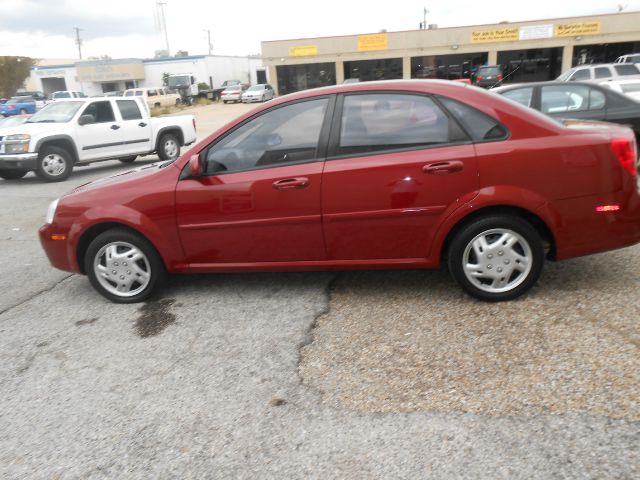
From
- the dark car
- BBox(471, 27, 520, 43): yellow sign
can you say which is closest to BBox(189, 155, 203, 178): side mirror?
the dark car

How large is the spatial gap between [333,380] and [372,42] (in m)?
41.1

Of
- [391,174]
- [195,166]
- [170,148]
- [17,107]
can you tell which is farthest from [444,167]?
[17,107]

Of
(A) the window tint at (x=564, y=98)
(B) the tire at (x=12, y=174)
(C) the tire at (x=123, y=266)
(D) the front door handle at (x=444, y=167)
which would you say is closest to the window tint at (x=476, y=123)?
(D) the front door handle at (x=444, y=167)

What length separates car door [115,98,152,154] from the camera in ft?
40.8

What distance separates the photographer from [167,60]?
60.2 m

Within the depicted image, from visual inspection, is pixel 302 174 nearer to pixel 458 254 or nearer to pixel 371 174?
pixel 371 174

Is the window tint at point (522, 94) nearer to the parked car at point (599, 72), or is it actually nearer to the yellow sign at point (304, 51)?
the parked car at point (599, 72)

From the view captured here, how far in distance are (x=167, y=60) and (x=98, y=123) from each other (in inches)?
2080

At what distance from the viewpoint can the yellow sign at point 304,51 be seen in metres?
41.8

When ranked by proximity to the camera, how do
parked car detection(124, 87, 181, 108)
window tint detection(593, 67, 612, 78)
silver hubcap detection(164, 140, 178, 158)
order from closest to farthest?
silver hubcap detection(164, 140, 178, 158) < window tint detection(593, 67, 612, 78) < parked car detection(124, 87, 181, 108)

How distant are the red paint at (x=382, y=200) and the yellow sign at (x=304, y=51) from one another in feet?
132

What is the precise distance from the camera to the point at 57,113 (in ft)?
39.6

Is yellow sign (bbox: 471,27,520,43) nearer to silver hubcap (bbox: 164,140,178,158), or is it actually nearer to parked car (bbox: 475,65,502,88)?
parked car (bbox: 475,65,502,88)

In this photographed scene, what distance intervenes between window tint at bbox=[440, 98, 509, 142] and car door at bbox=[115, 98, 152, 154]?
34.1ft
